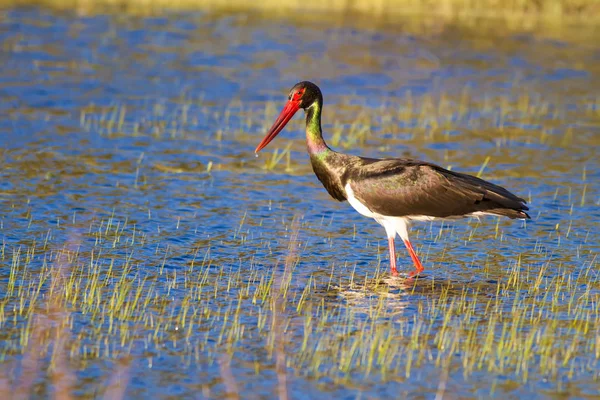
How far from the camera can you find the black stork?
34.0ft

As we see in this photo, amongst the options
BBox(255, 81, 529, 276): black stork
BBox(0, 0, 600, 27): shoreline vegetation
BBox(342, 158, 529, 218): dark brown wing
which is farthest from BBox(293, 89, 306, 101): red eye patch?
BBox(0, 0, 600, 27): shoreline vegetation

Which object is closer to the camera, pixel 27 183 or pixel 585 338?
pixel 585 338

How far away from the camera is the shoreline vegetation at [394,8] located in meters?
27.8

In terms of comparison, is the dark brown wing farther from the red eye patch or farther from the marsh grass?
the red eye patch

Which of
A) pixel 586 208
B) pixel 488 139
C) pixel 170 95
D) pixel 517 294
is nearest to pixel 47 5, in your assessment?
pixel 170 95

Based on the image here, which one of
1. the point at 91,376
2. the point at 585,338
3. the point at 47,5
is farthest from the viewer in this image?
the point at 47,5

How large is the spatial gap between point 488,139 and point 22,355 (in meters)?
11.2

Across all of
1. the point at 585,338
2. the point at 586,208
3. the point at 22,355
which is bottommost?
the point at 22,355

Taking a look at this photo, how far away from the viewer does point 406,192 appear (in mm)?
10430

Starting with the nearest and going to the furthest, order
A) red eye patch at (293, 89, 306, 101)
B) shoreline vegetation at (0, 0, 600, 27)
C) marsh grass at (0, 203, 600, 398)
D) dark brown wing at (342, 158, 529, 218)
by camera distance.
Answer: marsh grass at (0, 203, 600, 398) < dark brown wing at (342, 158, 529, 218) < red eye patch at (293, 89, 306, 101) < shoreline vegetation at (0, 0, 600, 27)

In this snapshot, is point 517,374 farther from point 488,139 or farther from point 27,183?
point 488,139

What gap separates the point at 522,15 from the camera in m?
28.6

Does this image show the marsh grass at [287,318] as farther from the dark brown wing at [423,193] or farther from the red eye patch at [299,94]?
the red eye patch at [299,94]

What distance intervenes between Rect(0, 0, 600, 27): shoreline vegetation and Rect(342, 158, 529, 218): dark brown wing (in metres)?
17.4
